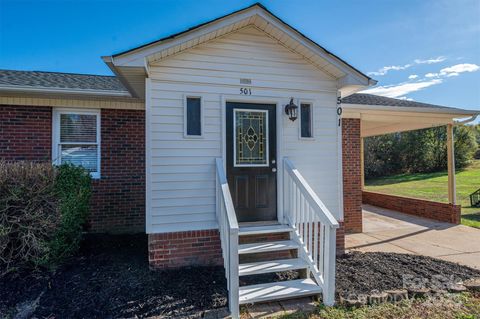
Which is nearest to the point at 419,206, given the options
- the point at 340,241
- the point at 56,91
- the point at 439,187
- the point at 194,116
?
the point at 340,241

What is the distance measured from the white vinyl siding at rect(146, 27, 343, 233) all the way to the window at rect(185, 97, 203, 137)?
0.08 metres

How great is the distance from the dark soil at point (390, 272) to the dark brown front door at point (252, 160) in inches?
56.9

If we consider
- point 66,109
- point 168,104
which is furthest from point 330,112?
point 66,109

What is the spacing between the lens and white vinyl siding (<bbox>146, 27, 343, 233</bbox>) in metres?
4.12

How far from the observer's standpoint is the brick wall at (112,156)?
18.9ft

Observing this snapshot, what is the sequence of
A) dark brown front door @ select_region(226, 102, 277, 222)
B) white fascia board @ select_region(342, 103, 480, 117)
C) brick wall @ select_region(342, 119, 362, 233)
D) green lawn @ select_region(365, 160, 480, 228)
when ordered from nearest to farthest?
dark brown front door @ select_region(226, 102, 277, 222) → white fascia board @ select_region(342, 103, 480, 117) → brick wall @ select_region(342, 119, 362, 233) → green lawn @ select_region(365, 160, 480, 228)

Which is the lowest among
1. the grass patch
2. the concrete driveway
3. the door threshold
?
the grass patch

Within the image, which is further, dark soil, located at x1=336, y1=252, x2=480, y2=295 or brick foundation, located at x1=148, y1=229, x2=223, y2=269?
brick foundation, located at x1=148, y1=229, x2=223, y2=269

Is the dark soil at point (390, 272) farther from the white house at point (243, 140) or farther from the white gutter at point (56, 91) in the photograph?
the white gutter at point (56, 91)

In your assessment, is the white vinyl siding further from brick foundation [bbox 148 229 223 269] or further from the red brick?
the red brick

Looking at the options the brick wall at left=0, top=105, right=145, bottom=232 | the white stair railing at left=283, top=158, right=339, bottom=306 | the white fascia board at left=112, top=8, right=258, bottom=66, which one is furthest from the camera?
the brick wall at left=0, top=105, right=145, bottom=232

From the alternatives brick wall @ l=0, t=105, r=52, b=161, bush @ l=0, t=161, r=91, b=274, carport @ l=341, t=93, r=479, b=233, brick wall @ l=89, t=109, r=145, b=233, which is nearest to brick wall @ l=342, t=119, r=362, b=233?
carport @ l=341, t=93, r=479, b=233

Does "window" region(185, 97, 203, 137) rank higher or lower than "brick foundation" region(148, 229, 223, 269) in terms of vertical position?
higher

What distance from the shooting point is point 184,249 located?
4180 mm
